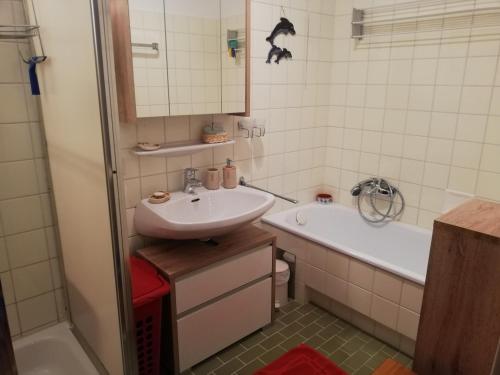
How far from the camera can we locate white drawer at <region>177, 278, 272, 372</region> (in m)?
1.87

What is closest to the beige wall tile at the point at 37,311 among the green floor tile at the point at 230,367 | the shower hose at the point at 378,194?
the green floor tile at the point at 230,367

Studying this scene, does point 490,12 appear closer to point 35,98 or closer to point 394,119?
point 394,119

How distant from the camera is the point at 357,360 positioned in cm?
207

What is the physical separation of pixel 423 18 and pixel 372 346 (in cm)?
200

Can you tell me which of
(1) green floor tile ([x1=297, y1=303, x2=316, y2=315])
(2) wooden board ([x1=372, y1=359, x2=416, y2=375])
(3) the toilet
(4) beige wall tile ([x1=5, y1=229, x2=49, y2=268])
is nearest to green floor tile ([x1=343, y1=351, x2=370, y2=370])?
(1) green floor tile ([x1=297, y1=303, x2=316, y2=315])

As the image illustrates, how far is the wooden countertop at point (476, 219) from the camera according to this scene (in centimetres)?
101

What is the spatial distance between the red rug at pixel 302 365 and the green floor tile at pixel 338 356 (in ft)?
0.39

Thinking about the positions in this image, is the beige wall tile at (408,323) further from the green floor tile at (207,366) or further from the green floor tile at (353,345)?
the green floor tile at (207,366)

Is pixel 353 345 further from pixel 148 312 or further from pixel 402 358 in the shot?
pixel 148 312

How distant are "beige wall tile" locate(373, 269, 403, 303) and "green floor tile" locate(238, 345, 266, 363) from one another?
727 mm

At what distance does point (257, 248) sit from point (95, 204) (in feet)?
3.29

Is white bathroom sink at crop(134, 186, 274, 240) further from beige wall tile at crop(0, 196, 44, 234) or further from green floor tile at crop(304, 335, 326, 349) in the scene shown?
green floor tile at crop(304, 335, 326, 349)

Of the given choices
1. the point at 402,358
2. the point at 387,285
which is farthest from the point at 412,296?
the point at 402,358

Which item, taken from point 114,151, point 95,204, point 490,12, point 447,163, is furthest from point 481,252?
point 490,12
